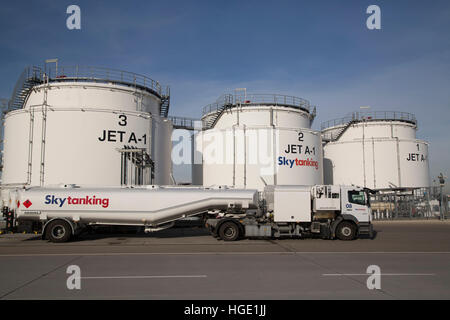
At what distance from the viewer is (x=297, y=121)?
38.4m

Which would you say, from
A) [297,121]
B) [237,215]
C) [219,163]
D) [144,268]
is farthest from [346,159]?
[144,268]

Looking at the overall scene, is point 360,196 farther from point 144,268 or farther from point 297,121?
point 297,121

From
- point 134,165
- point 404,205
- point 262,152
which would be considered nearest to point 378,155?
point 404,205

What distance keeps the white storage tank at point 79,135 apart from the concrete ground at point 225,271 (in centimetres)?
1078

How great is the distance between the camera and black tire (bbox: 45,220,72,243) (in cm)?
1941

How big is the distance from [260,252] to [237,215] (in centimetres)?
573

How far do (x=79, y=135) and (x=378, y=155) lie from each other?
33.9m

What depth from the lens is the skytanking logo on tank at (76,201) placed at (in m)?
20.0

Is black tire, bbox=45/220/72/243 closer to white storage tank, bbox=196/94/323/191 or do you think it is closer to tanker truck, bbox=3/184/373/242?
tanker truck, bbox=3/184/373/242

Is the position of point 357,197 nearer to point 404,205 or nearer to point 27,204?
point 27,204

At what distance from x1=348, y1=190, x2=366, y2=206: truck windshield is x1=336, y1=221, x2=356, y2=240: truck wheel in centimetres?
138

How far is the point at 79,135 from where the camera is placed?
2762cm

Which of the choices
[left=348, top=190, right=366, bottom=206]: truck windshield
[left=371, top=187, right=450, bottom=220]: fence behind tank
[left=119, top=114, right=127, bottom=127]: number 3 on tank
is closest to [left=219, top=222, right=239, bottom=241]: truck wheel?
[left=348, top=190, right=366, bottom=206]: truck windshield

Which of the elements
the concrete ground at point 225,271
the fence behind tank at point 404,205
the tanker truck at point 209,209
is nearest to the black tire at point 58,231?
the tanker truck at point 209,209
